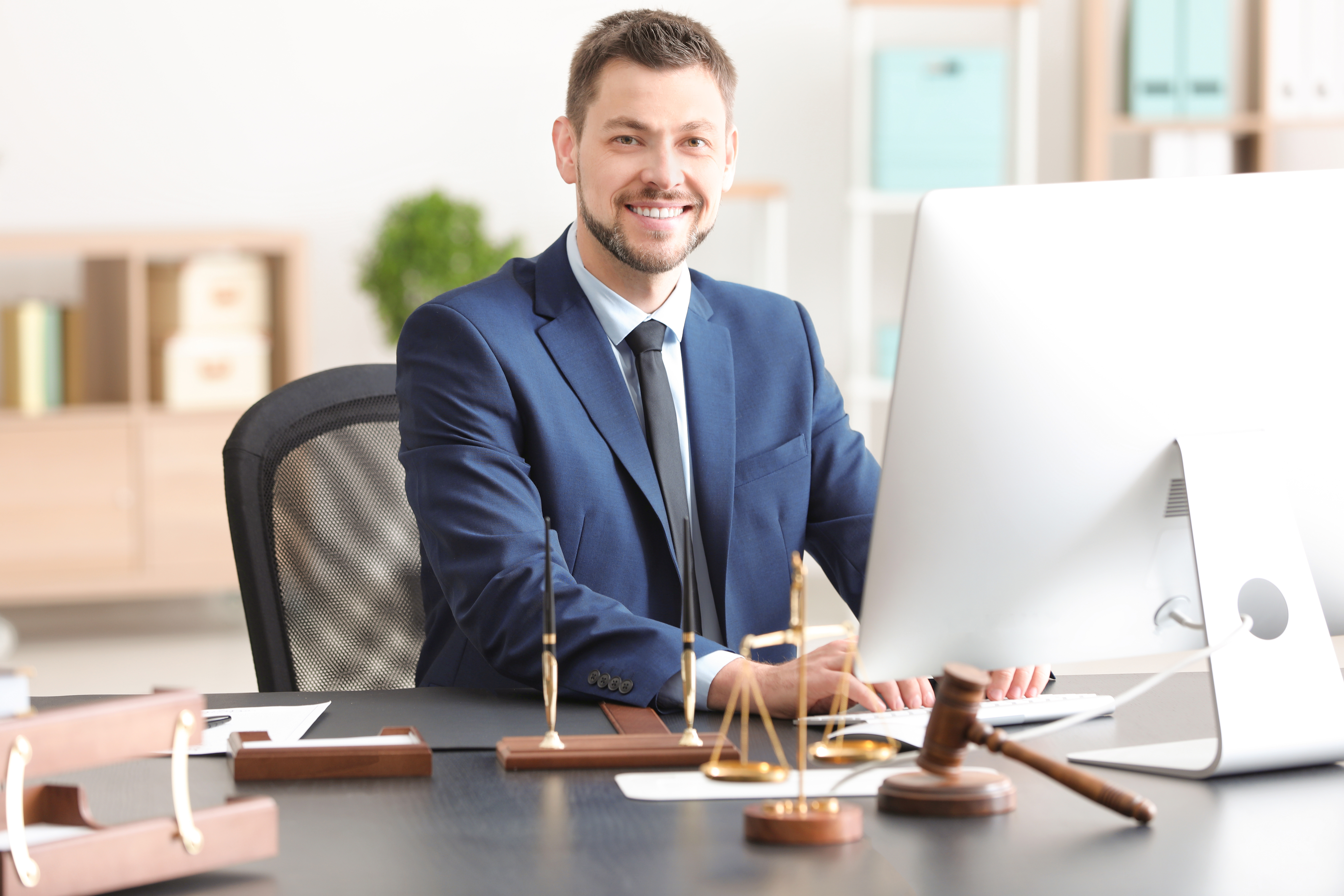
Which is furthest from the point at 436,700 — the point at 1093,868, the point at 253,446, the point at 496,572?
the point at 1093,868

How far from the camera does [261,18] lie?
4.61 metres

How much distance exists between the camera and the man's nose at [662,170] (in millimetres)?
1777

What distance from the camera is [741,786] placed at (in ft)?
3.39

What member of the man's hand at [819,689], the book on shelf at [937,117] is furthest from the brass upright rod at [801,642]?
the book on shelf at [937,117]

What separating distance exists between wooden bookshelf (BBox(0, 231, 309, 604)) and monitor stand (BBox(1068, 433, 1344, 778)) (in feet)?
11.6

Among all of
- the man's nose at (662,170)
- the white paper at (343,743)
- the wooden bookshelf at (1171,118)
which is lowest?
the white paper at (343,743)

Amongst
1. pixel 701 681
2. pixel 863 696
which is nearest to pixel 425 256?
pixel 701 681

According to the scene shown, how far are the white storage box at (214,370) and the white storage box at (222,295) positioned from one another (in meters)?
0.03

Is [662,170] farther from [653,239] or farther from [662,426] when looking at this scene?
[662,426]

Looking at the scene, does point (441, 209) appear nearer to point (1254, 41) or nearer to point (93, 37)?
point (93, 37)

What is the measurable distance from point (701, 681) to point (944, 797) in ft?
1.28

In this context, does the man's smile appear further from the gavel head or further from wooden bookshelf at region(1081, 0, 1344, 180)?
wooden bookshelf at region(1081, 0, 1344, 180)

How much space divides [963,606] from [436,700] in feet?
1.81

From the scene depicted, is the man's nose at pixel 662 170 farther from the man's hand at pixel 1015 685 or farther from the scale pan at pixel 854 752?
the scale pan at pixel 854 752
